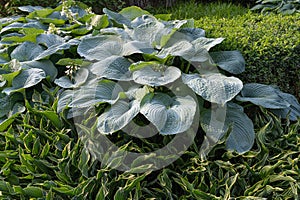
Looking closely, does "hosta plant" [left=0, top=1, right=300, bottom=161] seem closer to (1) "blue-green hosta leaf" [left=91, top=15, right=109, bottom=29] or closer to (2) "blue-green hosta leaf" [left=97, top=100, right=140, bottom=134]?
(2) "blue-green hosta leaf" [left=97, top=100, right=140, bottom=134]

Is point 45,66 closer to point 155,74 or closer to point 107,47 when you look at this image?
point 107,47

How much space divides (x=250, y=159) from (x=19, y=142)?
4.33 feet

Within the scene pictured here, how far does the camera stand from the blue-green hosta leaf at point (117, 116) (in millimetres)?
2062

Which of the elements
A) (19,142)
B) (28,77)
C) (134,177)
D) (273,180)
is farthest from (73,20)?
(273,180)

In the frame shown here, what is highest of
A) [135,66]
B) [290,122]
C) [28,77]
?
[135,66]

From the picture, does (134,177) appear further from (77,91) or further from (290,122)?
(290,122)

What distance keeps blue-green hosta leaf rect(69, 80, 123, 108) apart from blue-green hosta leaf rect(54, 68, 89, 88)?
71mm

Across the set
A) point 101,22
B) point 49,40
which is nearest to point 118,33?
point 101,22

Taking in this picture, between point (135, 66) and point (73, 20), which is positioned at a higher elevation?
point (135, 66)

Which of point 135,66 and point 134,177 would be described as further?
point 135,66

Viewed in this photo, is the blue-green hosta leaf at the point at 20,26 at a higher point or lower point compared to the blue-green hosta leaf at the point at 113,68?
lower

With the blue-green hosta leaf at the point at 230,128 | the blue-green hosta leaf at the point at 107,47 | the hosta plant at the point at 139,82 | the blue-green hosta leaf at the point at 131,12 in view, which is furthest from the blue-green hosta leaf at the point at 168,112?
the blue-green hosta leaf at the point at 131,12

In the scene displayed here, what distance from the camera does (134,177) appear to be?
205cm

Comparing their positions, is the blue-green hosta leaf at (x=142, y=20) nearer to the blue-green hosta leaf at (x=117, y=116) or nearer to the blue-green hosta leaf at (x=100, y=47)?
the blue-green hosta leaf at (x=100, y=47)
